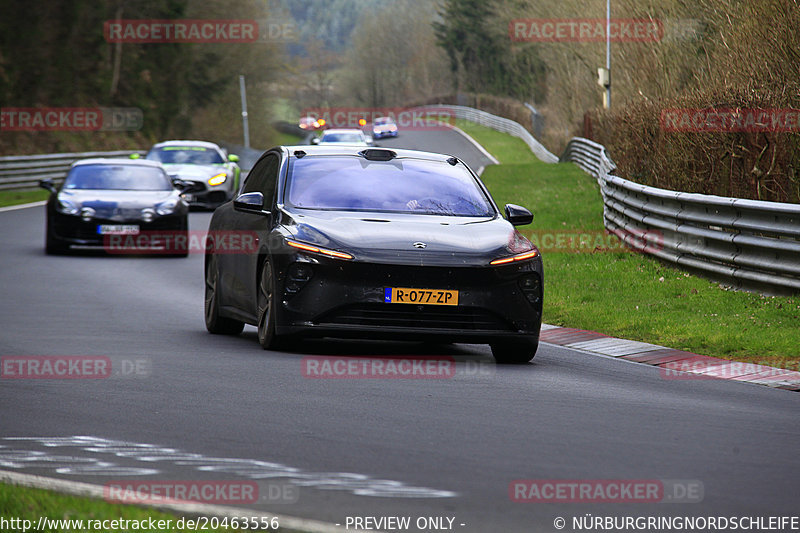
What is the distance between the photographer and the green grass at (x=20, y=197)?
3567cm

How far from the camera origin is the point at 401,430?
277 inches

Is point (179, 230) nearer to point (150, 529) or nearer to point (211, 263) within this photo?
point (211, 263)

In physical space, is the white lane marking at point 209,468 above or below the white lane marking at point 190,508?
below

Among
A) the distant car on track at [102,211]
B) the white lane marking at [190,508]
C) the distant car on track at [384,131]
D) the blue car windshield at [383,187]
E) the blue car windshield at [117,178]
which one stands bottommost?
the distant car on track at [384,131]

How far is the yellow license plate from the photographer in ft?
32.0

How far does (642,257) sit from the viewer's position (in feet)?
58.5

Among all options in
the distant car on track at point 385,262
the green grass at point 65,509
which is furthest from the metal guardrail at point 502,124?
the green grass at point 65,509

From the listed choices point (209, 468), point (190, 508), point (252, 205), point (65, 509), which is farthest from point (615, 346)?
point (65, 509)

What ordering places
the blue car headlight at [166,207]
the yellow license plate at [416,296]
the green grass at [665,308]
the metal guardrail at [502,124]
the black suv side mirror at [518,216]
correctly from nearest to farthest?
the yellow license plate at [416,296]
the black suv side mirror at [518,216]
the green grass at [665,308]
the blue car headlight at [166,207]
the metal guardrail at [502,124]

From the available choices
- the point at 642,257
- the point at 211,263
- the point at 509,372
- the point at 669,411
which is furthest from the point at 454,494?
the point at 642,257

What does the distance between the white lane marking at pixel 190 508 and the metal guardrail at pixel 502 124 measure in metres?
54.6

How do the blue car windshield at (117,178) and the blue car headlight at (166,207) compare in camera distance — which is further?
the blue car windshield at (117,178)

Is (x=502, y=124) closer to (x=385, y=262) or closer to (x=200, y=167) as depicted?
(x=200, y=167)

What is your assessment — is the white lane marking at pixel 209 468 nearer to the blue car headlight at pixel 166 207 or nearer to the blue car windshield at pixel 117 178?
the blue car headlight at pixel 166 207
